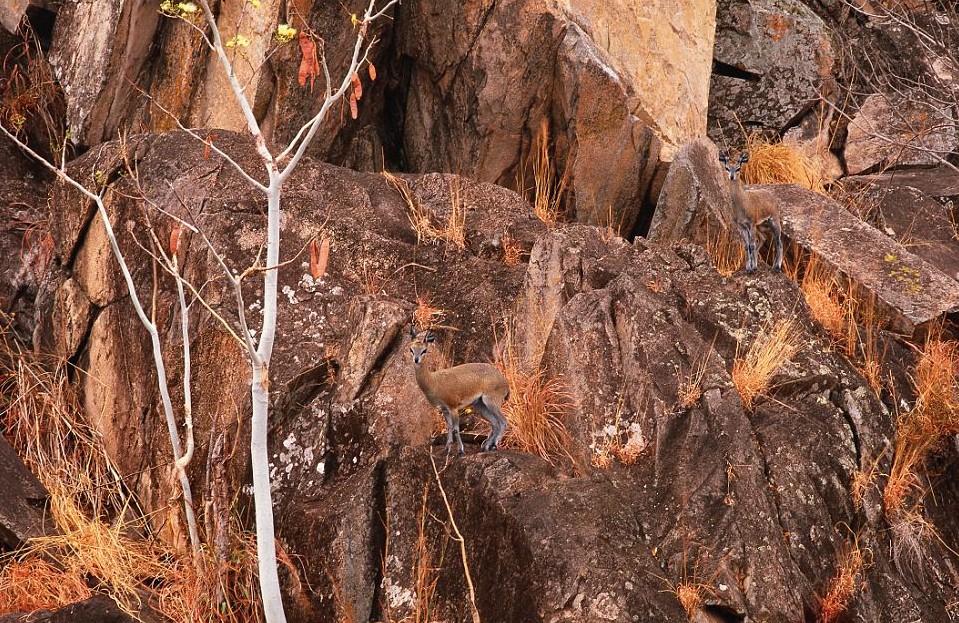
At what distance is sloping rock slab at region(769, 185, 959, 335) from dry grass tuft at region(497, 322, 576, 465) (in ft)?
13.7

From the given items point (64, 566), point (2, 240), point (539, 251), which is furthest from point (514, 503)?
point (2, 240)

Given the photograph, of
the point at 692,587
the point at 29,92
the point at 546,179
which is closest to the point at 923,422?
the point at 692,587

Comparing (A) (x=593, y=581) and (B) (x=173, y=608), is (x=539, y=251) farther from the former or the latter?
(B) (x=173, y=608)

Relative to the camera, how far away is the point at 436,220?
37.3ft

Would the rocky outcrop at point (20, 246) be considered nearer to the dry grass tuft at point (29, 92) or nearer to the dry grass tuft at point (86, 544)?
the dry grass tuft at point (29, 92)

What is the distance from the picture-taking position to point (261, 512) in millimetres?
7008

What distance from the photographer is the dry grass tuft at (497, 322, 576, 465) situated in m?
8.68

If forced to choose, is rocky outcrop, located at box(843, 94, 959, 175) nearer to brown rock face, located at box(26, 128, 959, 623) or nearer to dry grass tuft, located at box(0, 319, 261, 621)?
brown rock face, located at box(26, 128, 959, 623)

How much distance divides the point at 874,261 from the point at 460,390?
5.46m

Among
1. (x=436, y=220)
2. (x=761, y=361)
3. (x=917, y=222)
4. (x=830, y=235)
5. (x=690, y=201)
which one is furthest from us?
(x=917, y=222)

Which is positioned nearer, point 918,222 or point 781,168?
point 918,222

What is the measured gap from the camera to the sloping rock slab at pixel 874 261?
10992 millimetres

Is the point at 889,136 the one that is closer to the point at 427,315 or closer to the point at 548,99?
the point at 548,99

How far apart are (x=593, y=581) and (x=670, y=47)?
911cm
